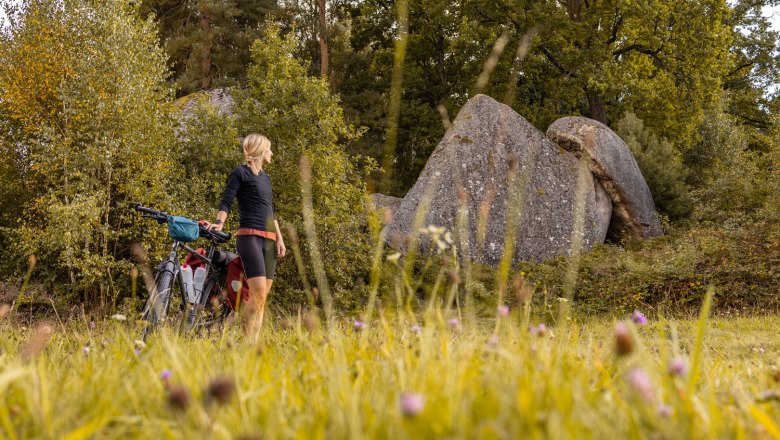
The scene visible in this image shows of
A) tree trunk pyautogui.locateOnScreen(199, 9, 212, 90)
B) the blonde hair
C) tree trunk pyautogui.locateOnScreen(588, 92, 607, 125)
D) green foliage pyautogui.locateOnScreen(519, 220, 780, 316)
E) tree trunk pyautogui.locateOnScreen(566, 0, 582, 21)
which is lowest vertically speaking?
green foliage pyautogui.locateOnScreen(519, 220, 780, 316)

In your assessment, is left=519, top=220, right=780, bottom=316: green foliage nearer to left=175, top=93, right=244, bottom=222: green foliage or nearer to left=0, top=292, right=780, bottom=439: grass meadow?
left=175, top=93, right=244, bottom=222: green foliage

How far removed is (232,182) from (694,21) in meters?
17.0

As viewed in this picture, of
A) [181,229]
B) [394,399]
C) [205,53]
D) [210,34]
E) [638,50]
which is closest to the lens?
[394,399]

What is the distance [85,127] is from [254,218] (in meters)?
7.03

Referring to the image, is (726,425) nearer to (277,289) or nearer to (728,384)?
(728,384)

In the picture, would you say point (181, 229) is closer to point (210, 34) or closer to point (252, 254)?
point (252, 254)

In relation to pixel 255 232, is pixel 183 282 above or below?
below

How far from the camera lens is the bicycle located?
189 inches

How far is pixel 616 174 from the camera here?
1533cm

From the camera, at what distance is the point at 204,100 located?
1148cm

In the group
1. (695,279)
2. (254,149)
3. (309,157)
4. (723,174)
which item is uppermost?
(723,174)

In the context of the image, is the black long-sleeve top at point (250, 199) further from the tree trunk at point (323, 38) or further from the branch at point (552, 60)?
the tree trunk at point (323, 38)

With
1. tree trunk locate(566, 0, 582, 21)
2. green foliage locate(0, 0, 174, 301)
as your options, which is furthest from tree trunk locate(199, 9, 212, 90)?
tree trunk locate(566, 0, 582, 21)

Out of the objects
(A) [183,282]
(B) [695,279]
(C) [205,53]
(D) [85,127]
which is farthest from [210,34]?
(A) [183,282]
